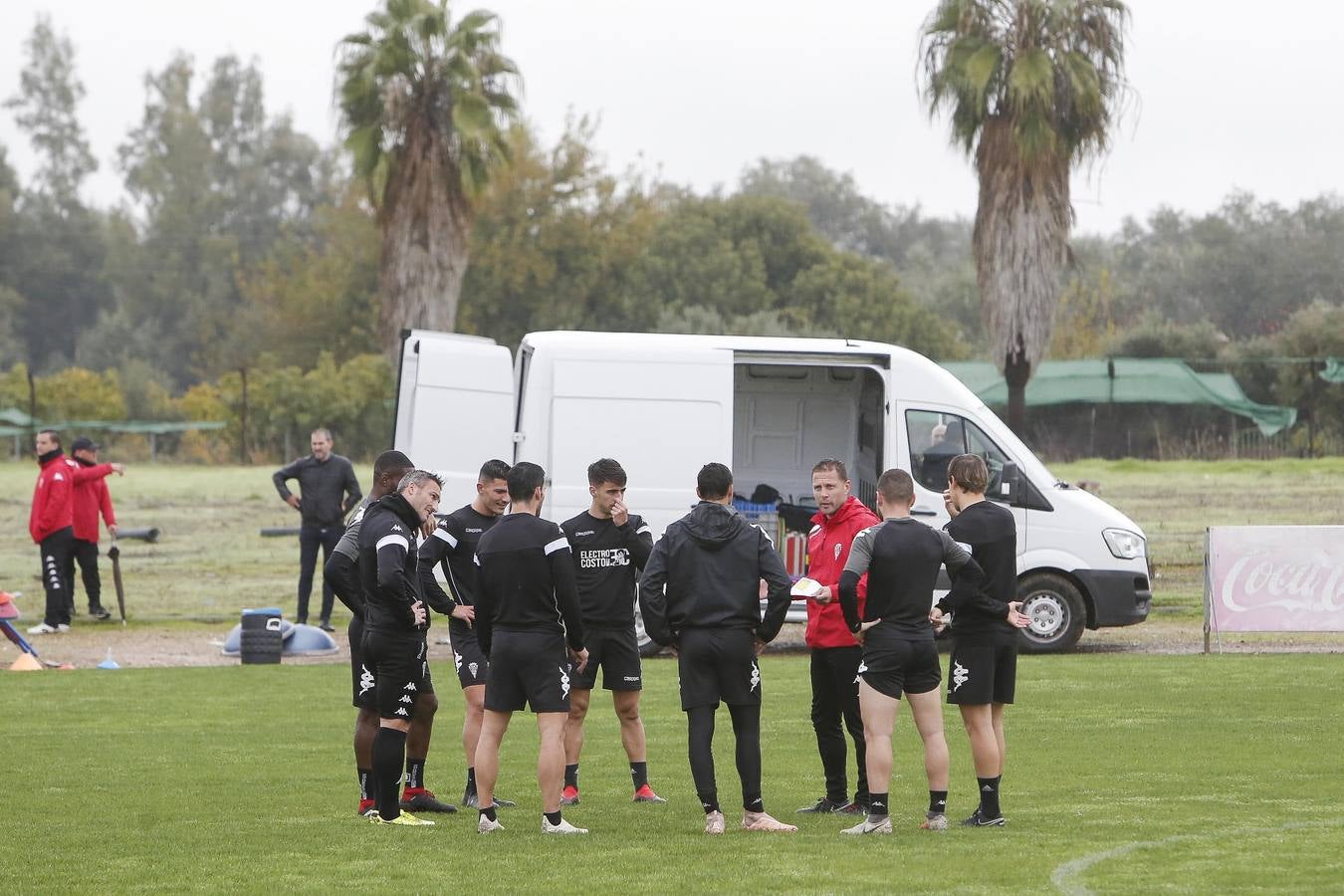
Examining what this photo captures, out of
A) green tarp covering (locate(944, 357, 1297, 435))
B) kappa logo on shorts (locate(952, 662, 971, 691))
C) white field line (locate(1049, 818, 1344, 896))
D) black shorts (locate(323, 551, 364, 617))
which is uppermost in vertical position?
green tarp covering (locate(944, 357, 1297, 435))

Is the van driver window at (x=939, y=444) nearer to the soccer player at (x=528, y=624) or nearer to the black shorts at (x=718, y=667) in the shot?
the black shorts at (x=718, y=667)

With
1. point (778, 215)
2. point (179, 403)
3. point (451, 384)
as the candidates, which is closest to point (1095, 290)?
point (778, 215)

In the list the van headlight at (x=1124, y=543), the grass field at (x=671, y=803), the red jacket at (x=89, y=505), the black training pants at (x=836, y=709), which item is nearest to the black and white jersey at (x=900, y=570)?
the black training pants at (x=836, y=709)

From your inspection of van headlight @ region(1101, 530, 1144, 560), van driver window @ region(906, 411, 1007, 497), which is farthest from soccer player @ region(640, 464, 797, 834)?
van headlight @ region(1101, 530, 1144, 560)

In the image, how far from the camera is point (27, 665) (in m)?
15.5

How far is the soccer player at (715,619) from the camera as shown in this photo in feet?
26.7

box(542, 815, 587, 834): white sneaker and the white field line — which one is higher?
the white field line

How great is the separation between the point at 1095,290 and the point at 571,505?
54231 millimetres

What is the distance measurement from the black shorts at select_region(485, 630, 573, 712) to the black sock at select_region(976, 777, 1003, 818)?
1912 mm

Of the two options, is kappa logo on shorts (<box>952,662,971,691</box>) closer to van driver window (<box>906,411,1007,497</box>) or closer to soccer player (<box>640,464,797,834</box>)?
soccer player (<box>640,464,797,834</box>)

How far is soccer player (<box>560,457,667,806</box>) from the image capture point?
889 cm

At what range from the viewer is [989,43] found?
23734 mm

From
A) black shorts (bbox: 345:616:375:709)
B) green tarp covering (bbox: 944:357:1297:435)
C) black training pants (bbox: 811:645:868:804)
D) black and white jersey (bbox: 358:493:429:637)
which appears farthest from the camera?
green tarp covering (bbox: 944:357:1297:435)

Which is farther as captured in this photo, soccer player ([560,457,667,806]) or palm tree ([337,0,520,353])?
palm tree ([337,0,520,353])
